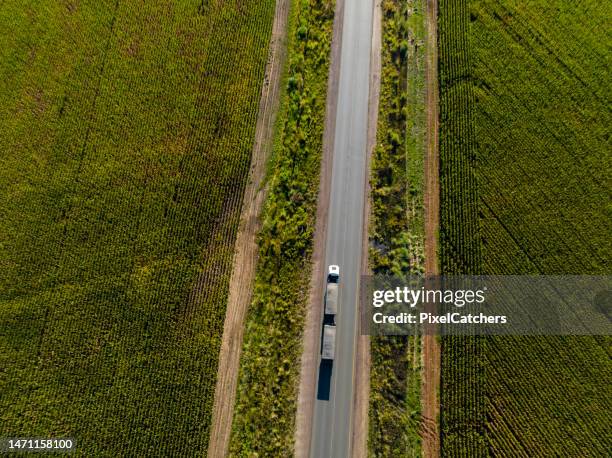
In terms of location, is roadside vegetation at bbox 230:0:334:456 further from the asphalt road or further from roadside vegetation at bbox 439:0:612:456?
roadside vegetation at bbox 439:0:612:456

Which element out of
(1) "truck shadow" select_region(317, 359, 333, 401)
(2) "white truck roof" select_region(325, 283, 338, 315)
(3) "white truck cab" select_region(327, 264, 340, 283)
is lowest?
(1) "truck shadow" select_region(317, 359, 333, 401)

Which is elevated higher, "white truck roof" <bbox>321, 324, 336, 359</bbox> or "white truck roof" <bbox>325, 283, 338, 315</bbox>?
"white truck roof" <bbox>325, 283, 338, 315</bbox>

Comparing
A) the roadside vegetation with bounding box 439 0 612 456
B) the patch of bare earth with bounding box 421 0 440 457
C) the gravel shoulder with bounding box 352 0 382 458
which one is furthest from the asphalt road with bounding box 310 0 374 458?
the roadside vegetation with bounding box 439 0 612 456

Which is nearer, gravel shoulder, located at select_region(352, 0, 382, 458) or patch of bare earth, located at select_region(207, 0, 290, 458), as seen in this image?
gravel shoulder, located at select_region(352, 0, 382, 458)

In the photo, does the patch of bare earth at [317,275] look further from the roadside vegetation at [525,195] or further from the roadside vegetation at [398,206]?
the roadside vegetation at [525,195]

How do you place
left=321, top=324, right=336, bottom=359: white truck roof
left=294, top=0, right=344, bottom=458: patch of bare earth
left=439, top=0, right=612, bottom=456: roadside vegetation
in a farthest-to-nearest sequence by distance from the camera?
1. left=294, top=0, right=344, bottom=458: patch of bare earth
2. left=439, top=0, right=612, bottom=456: roadside vegetation
3. left=321, top=324, right=336, bottom=359: white truck roof

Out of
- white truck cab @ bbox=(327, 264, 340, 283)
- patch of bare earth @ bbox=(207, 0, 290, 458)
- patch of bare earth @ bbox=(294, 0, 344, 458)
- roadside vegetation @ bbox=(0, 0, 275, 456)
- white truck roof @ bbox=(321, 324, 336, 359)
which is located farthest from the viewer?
white truck cab @ bbox=(327, 264, 340, 283)

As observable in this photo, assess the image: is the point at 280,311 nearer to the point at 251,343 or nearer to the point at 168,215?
the point at 251,343
